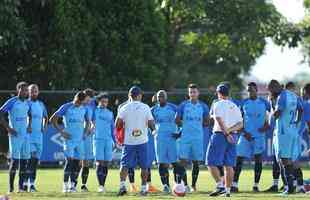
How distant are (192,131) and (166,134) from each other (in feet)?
2.00

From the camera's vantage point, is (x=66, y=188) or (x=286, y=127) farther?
(x=66, y=188)

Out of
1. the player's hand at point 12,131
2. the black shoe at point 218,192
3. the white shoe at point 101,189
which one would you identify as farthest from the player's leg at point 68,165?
the black shoe at point 218,192

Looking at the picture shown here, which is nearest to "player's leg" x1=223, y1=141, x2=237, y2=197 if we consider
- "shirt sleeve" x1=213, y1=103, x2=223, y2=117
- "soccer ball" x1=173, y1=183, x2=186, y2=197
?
"shirt sleeve" x1=213, y1=103, x2=223, y2=117

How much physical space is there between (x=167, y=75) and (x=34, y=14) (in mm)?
11033

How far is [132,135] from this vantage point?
65.4 ft

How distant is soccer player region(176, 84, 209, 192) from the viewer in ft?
72.5

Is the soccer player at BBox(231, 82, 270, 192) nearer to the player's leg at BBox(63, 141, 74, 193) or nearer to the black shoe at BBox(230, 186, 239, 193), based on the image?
the black shoe at BBox(230, 186, 239, 193)

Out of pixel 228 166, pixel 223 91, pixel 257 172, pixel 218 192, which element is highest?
pixel 223 91

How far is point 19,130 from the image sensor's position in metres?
21.4

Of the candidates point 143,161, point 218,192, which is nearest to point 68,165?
point 143,161

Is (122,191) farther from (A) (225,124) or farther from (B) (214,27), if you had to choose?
(B) (214,27)

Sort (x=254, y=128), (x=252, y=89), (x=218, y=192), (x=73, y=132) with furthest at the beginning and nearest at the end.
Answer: (x=254, y=128), (x=252, y=89), (x=73, y=132), (x=218, y=192)

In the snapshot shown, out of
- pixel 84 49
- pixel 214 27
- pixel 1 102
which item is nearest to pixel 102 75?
pixel 84 49

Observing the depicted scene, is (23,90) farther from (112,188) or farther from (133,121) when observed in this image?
(112,188)
